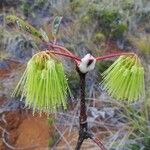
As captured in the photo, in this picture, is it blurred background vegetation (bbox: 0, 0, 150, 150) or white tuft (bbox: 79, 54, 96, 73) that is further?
blurred background vegetation (bbox: 0, 0, 150, 150)

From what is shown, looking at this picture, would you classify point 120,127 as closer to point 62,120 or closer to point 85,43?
point 62,120

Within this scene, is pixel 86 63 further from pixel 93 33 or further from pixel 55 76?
pixel 93 33

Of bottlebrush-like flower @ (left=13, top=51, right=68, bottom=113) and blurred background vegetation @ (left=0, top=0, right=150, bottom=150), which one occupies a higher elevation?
blurred background vegetation @ (left=0, top=0, right=150, bottom=150)

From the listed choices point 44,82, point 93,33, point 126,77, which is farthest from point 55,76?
point 93,33

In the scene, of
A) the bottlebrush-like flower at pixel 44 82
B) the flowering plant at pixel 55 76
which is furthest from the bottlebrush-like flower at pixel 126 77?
the bottlebrush-like flower at pixel 44 82

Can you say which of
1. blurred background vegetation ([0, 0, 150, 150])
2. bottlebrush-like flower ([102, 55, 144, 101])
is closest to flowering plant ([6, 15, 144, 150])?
bottlebrush-like flower ([102, 55, 144, 101])

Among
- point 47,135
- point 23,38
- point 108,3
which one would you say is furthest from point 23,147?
point 108,3

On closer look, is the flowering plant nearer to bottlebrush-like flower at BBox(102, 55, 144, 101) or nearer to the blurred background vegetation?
bottlebrush-like flower at BBox(102, 55, 144, 101)
